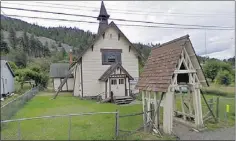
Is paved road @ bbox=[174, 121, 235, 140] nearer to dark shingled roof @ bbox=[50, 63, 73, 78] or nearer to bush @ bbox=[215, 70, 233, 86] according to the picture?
dark shingled roof @ bbox=[50, 63, 73, 78]

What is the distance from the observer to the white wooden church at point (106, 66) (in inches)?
815

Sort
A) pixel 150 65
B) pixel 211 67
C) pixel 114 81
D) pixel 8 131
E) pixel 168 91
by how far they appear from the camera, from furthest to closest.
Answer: pixel 211 67 < pixel 114 81 < pixel 150 65 < pixel 168 91 < pixel 8 131

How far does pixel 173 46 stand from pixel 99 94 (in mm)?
12614

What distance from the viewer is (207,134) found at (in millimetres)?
9000

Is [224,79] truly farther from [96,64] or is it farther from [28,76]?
[28,76]

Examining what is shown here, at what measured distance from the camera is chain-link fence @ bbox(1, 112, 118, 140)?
7.66 m

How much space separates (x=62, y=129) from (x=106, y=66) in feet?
44.1

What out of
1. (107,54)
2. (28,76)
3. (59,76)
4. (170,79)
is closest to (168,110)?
(170,79)

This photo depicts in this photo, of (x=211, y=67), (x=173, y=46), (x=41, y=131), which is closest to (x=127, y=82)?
(x=173, y=46)

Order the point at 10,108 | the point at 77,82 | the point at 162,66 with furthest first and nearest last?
1. the point at 77,82
2. the point at 10,108
3. the point at 162,66

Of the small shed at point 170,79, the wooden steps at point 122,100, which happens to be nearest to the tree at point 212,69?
the wooden steps at point 122,100

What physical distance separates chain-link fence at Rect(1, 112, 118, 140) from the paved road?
2949mm

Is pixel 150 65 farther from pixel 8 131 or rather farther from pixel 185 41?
pixel 8 131

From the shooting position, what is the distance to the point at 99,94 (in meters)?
21.1
